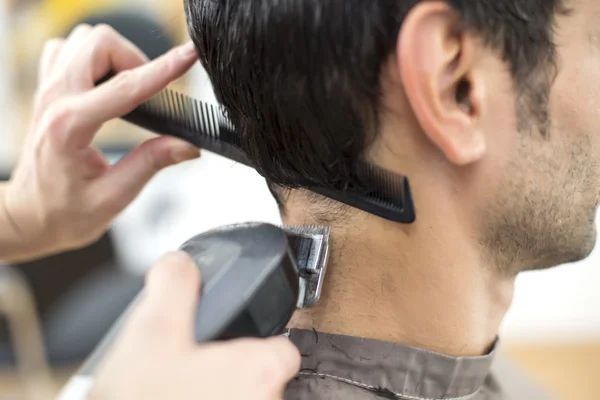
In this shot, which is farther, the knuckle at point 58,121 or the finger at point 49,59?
the finger at point 49,59

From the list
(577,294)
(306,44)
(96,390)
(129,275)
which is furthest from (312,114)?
(577,294)

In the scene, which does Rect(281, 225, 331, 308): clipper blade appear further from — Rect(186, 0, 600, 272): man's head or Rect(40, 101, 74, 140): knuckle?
Rect(40, 101, 74, 140): knuckle

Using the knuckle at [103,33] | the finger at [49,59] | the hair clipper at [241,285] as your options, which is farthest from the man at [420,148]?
the finger at [49,59]

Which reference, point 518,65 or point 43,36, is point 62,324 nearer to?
point 43,36

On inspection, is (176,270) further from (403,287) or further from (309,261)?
(403,287)

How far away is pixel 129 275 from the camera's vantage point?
1.69m

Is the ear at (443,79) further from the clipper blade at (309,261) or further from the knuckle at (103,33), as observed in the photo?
the knuckle at (103,33)

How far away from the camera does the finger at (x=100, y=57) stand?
0.88 meters

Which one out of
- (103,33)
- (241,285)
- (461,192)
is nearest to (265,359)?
(241,285)

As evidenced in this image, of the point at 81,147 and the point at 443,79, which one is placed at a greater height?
the point at 443,79

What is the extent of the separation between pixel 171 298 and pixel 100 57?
0.52 meters

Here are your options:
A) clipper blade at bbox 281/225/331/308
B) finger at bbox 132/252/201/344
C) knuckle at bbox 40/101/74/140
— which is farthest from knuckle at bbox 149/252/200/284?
knuckle at bbox 40/101/74/140

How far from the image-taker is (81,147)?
34.3 inches

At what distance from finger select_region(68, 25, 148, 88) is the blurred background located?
401 mm
